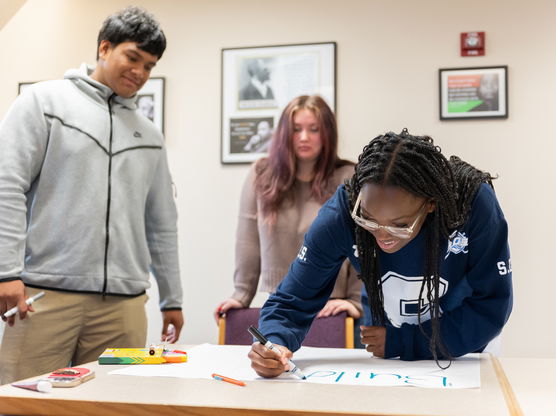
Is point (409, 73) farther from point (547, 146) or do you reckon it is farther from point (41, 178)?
point (41, 178)

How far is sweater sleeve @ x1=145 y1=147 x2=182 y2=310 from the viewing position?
88.4 inches

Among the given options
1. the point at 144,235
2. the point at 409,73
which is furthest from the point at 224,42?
the point at 144,235

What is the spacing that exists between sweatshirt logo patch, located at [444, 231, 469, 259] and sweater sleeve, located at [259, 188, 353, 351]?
23cm

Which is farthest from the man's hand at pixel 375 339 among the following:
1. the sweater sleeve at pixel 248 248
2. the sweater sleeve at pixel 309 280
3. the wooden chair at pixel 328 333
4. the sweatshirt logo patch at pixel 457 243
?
the sweater sleeve at pixel 248 248

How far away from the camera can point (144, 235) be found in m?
2.12

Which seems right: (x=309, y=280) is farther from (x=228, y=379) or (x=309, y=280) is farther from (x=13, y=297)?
(x=13, y=297)

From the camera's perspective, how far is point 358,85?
10.7 feet

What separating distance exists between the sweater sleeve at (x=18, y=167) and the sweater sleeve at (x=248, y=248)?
2.81ft

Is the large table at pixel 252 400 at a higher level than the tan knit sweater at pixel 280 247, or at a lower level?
lower

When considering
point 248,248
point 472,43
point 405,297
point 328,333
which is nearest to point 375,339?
point 405,297

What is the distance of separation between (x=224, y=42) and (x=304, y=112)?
1135mm

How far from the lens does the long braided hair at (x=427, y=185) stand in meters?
1.37

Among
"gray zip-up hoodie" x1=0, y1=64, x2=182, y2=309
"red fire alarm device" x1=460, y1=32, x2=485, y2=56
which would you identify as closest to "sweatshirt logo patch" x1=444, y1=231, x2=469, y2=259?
"gray zip-up hoodie" x1=0, y1=64, x2=182, y2=309

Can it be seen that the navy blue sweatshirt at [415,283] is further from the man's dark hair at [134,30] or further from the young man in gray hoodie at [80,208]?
the man's dark hair at [134,30]
